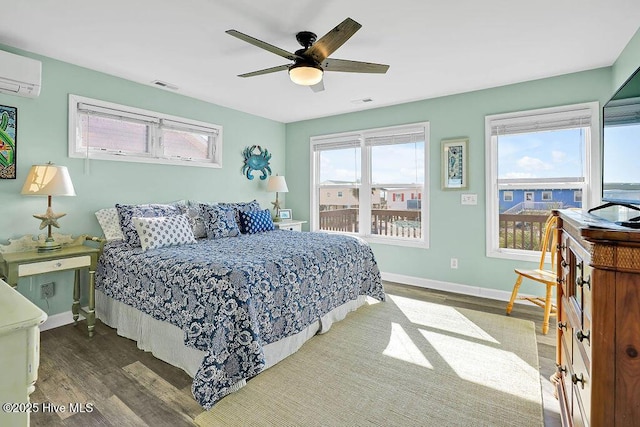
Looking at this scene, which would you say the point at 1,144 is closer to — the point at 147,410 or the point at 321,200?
the point at 147,410

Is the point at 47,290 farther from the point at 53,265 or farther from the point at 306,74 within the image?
the point at 306,74

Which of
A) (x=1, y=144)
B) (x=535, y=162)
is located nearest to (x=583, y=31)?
(x=535, y=162)

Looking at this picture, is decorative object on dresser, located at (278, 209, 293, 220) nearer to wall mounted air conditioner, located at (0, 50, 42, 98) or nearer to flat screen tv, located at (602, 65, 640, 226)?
wall mounted air conditioner, located at (0, 50, 42, 98)

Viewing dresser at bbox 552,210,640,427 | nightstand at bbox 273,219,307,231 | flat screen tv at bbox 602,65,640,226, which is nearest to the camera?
dresser at bbox 552,210,640,427

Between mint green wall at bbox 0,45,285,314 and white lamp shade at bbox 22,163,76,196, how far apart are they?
0.26m

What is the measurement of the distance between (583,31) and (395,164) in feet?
7.90

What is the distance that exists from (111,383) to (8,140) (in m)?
2.21

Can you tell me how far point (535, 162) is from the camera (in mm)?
3525

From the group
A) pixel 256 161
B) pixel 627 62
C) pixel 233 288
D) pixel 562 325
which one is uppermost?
pixel 627 62

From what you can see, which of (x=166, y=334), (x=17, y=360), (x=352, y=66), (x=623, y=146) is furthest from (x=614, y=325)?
(x=166, y=334)

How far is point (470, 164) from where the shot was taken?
3848 mm

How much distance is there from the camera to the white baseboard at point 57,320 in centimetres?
284

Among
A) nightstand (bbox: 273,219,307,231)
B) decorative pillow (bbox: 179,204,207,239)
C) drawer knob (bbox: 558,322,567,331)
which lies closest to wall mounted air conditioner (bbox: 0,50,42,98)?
decorative pillow (bbox: 179,204,207,239)

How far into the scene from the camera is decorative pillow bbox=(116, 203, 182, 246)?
9.46 feet
